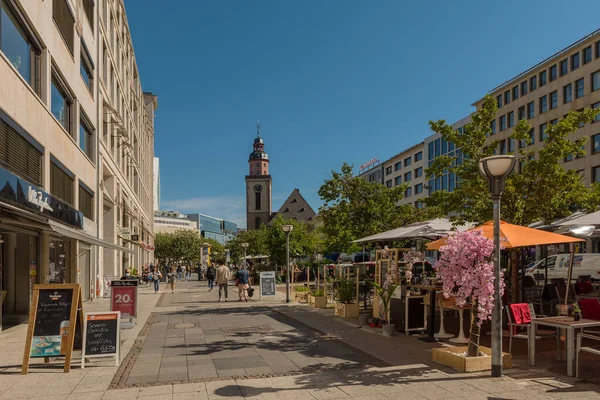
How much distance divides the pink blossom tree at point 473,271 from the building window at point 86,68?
17.7 m

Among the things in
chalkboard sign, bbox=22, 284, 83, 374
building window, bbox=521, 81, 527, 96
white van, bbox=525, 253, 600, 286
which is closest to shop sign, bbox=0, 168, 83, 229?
chalkboard sign, bbox=22, 284, 83, 374

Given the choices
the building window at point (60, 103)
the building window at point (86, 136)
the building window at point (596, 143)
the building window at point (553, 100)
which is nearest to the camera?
the building window at point (60, 103)

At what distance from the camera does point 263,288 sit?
23688 millimetres

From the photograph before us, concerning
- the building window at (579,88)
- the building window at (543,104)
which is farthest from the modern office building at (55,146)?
the building window at (543,104)

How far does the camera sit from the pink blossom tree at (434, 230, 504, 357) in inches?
311

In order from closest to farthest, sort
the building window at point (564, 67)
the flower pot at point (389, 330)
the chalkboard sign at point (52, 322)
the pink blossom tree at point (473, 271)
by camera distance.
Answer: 1. the pink blossom tree at point (473, 271)
2. the chalkboard sign at point (52, 322)
3. the flower pot at point (389, 330)
4. the building window at point (564, 67)

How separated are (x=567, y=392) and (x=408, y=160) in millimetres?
79259

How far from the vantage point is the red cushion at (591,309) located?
8.48 m

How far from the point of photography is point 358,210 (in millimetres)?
23047

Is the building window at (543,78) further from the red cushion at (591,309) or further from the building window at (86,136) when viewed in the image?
the red cushion at (591,309)

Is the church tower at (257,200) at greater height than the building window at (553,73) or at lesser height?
lesser

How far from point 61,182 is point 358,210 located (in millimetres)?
11590

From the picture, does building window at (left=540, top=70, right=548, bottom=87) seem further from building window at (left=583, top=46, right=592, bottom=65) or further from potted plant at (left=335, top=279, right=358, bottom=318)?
potted plant at (left=335, top=279, right=358, bottom=318)

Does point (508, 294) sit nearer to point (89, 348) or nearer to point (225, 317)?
point (225, 317)
